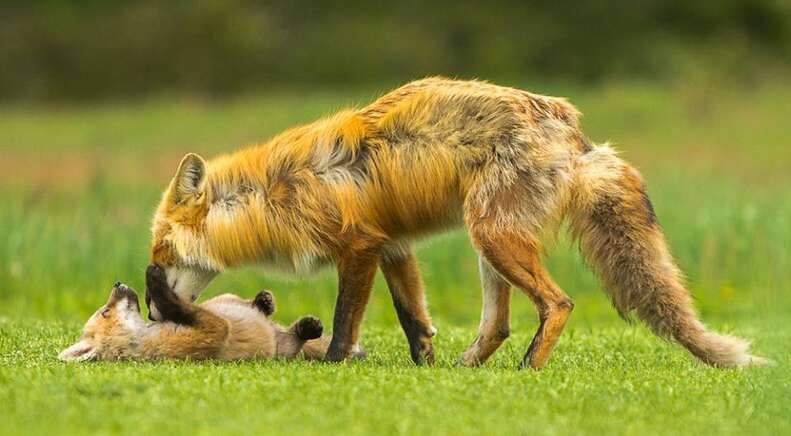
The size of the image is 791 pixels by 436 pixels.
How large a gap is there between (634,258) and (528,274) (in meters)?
0.60

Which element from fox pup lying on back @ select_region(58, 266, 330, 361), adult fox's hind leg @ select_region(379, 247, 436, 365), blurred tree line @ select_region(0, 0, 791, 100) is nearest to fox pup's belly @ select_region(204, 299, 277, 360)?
fox pup lying on back @ select_region(58, 266, 330, 361)

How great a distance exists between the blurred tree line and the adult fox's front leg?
108ft

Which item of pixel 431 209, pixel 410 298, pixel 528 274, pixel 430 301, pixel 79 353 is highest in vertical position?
pixel 431 209

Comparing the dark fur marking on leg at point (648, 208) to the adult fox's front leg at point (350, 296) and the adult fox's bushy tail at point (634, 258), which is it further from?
the adult fox's front leg at point (350, 296)

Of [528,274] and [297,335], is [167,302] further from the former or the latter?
[528,274]

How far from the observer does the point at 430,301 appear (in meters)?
14.3

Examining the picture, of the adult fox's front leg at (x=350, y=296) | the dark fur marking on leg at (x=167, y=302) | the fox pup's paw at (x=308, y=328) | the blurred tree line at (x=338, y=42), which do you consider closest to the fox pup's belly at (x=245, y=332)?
the fox pup's paw at (x=308, y=328)

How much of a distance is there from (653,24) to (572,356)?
37816mm

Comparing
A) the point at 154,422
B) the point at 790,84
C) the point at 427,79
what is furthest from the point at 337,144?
the point at 790,84

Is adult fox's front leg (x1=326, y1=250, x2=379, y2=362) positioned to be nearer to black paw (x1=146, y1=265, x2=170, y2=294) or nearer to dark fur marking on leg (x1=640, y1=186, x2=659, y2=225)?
black paw (x1=146, y1=265, x2=170, y2=294)

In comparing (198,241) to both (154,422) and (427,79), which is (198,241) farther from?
(154,422)

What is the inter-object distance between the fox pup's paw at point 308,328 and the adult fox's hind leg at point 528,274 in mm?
1162

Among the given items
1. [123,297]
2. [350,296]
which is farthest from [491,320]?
[123,297]

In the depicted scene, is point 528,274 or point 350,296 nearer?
point 528,274
